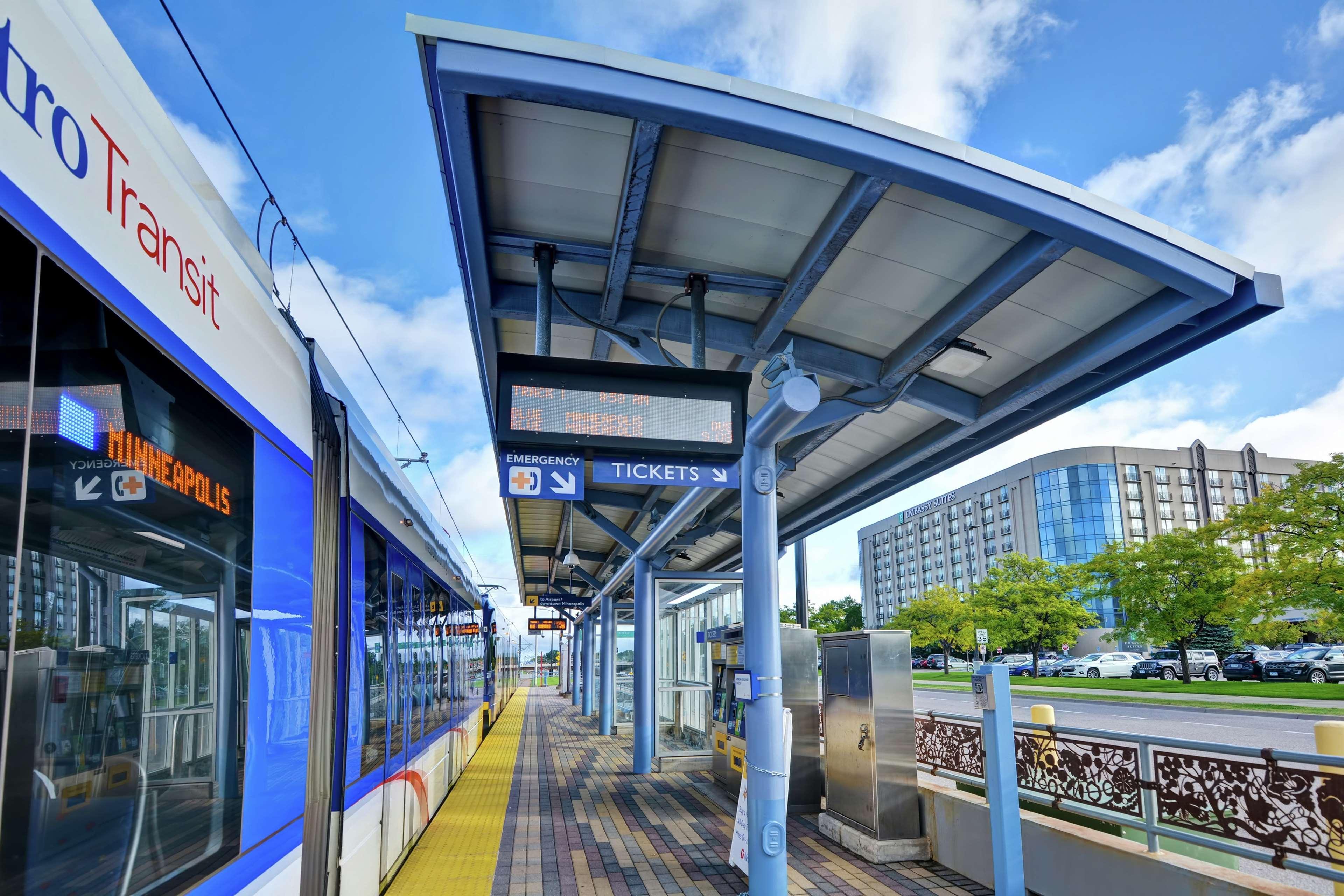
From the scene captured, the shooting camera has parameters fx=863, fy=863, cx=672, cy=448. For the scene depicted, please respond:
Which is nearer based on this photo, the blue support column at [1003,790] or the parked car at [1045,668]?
the blue support column at [1003,790]

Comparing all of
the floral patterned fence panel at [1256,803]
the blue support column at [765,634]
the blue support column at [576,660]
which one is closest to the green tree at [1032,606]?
the blue support column at [576,660]

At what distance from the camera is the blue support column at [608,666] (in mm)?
18859

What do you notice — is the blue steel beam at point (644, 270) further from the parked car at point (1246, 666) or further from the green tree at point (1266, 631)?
the parked car at point (1246, 666)

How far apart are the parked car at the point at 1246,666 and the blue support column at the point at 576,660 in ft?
73.8

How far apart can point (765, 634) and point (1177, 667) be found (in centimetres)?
3602

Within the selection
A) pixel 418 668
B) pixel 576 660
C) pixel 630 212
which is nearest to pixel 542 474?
pixel 630 212

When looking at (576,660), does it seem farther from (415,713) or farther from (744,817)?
(744,817)

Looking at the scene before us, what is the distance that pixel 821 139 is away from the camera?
4418mm

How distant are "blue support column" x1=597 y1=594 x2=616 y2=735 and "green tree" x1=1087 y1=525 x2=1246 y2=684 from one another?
2157 cm

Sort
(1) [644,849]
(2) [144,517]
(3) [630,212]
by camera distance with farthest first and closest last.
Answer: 1. (1) [644,849]
2. (3) [630,212]
3. (2) [144,517]

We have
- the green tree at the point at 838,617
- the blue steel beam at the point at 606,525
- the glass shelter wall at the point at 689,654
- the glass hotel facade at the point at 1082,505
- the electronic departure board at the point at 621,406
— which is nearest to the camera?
the electronic departure board at the point at 621,406

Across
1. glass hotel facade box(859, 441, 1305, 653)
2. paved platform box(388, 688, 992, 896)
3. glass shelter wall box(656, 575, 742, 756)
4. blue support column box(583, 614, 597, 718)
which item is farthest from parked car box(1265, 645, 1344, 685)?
glass hotel facade box(859, 441, 1305, 653)

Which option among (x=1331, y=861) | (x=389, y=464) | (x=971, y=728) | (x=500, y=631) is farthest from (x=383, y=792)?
(x=500, y=631)

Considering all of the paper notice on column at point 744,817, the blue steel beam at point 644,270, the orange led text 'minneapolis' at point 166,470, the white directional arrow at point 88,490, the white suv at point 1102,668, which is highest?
the blue steel beam at point 644,270
